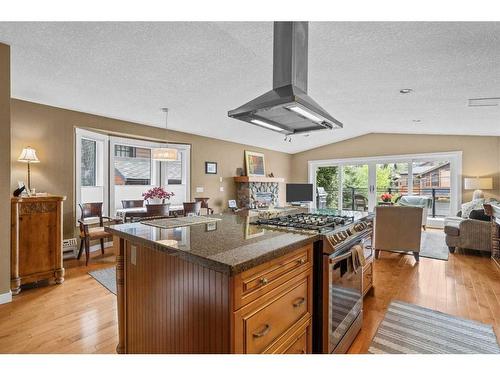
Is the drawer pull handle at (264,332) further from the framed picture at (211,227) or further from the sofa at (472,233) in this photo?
the sofa at (472,233)

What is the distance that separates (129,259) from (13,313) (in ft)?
5.56

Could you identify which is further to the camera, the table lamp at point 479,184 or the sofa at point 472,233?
the table lamp at point 479,184

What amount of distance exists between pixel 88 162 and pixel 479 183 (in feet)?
26.0

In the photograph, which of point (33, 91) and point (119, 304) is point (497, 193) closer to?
point (119, 304)

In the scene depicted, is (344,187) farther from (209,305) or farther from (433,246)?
(209,305)

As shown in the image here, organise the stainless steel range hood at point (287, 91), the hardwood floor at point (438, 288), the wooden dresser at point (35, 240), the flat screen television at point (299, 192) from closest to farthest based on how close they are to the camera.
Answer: the stainless steel range hood at point (287, 91)
the hardwood floor at point (438, 288)
the wooden dresser at point (35, 240)
the flat screen television at point (299, 192)

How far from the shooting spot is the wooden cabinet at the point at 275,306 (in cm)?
109

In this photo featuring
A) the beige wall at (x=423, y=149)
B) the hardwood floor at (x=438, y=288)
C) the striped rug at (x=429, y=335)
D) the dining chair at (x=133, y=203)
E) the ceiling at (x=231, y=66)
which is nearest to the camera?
the striped rug at (x=429, y=335)

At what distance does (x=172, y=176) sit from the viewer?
232 inches

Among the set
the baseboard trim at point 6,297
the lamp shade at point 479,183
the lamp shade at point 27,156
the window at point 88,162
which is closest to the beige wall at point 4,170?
the baseboard trim at point 6,297

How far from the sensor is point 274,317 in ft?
4.18

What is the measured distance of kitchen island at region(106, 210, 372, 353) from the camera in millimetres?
1094

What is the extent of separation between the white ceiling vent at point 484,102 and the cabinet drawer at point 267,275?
3.71m

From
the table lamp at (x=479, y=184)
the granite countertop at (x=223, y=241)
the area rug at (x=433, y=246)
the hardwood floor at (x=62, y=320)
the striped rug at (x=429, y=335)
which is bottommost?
the hardwood floor at (x=62, y=320)
